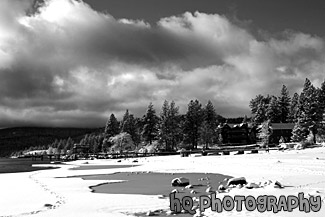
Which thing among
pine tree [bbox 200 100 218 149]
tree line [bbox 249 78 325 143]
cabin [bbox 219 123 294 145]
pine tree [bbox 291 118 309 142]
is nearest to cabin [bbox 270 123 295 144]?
tree line [bbox 249 78 325 143]

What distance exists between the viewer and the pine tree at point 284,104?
108m

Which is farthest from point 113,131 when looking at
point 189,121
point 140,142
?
point 189,121

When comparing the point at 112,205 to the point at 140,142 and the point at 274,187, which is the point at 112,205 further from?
the point at 140,142

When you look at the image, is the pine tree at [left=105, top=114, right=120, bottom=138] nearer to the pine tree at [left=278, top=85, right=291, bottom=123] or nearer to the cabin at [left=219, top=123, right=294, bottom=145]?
the cabin at [left=219, top=123, right=294, bottom=145]

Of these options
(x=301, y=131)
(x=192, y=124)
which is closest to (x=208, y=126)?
(x=192, y=124)

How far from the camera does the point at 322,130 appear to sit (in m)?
69.5

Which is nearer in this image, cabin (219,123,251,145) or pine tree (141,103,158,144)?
pine tree (141,103,158,144)

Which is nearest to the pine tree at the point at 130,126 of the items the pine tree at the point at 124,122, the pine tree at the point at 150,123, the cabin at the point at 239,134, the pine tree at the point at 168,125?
the pine tree at the point at 124,122

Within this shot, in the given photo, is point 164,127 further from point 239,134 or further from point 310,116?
point 310,116

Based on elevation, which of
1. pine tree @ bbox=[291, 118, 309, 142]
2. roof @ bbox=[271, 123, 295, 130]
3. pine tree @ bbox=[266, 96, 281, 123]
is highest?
pine tree @ bbox=[266, 96, 281, 123]

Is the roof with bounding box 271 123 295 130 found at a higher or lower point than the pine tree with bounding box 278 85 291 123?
lower

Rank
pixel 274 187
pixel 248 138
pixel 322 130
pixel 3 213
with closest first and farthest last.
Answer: pixel 3 213
pixel 274 187
pixel 322 130
pixel 248 138

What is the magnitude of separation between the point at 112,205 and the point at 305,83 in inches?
2824

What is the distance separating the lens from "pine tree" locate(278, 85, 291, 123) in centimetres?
10849
